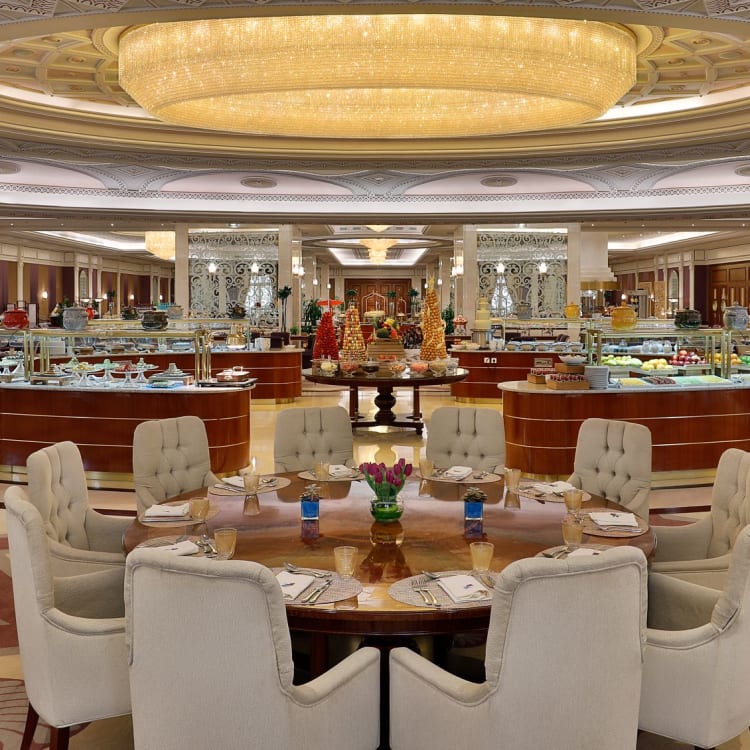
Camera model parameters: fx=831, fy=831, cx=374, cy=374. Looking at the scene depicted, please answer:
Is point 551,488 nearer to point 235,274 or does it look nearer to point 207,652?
point 207,652

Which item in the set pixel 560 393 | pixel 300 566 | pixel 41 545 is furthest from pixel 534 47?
pixel 41 545

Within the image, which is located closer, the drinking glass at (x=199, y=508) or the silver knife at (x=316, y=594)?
the silver knife at (x=316, y=594)

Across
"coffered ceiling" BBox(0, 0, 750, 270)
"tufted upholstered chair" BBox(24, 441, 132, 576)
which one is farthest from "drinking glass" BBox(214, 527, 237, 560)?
"coffered ceiling" BBox(0, 0, 750, 270)

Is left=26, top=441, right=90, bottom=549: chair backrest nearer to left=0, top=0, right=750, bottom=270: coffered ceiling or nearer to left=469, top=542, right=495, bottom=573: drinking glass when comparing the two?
left=469, top=542, right=495, bottom=573: drinking glass

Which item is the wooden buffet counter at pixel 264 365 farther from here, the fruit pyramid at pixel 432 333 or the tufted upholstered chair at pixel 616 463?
the tufted upholstered chair at pixel 616 463

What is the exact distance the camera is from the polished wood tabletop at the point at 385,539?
7.89 ft

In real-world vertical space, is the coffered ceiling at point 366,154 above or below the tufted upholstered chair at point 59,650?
above

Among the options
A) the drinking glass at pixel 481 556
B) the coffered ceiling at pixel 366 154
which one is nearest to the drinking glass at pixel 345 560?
the drinking glass at pixel 481 556

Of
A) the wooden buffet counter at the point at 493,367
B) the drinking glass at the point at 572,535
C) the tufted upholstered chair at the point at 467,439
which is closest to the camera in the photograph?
the drinking glass at the point at 572,535

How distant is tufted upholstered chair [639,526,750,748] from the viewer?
8.36ft

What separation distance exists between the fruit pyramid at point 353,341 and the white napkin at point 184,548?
7.34 metres

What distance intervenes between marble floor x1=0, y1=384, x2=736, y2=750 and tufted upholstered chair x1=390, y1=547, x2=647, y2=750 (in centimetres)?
107

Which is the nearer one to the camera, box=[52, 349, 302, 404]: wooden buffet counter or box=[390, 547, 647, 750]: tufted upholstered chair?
box=[390, 547, 647, 750]: tufted upholstered chair

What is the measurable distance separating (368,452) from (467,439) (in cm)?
408
